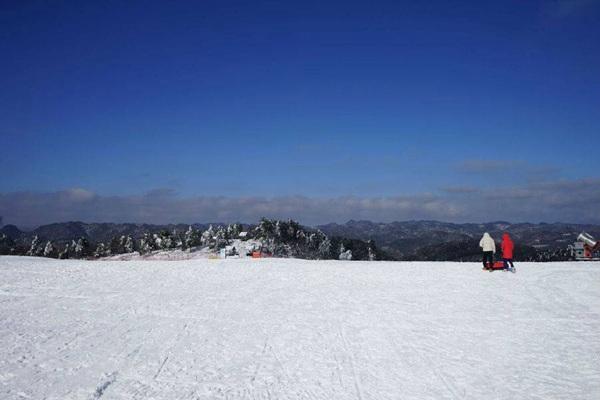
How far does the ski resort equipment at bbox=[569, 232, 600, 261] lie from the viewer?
31344 mm

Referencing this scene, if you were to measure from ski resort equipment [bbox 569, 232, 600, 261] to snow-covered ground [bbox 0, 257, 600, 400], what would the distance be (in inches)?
600

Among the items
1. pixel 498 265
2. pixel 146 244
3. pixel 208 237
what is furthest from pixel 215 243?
pixel 498 265

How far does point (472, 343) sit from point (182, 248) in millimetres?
139737

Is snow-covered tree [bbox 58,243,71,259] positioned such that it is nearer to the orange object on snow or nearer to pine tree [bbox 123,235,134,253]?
pine tree [bbox 123,235,134,253]

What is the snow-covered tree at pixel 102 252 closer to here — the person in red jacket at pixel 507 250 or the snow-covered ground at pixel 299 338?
the snow-covered ground at pixel 299 338

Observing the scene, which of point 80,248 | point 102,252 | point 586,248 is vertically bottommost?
point 102,252

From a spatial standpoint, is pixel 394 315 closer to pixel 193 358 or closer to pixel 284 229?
pixel 193 358

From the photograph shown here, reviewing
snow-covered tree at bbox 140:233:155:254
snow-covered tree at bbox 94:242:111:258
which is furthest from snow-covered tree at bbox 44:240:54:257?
snow-covered tree at bbox 140:233:155:254

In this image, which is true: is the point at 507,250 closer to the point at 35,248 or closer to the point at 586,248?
the point at 586,248

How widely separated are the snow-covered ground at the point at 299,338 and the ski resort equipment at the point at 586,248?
1523cm

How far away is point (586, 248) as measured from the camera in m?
31.9

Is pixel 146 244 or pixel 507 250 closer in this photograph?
pixel 507 250

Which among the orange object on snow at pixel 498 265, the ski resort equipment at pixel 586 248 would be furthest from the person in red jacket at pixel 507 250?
the ski resort equipment at pixel 586 248

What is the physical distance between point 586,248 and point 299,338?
3099 centimetres
